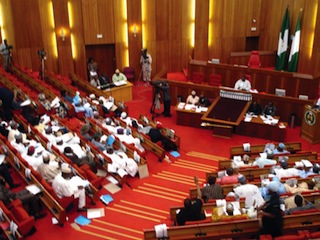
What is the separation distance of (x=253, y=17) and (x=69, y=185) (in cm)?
1208

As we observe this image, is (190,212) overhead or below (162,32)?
below

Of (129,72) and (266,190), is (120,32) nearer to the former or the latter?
(129,72)

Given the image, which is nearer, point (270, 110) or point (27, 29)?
point (270, 110)

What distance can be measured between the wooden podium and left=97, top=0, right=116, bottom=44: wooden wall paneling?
26.4 feet

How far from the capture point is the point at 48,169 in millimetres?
7723

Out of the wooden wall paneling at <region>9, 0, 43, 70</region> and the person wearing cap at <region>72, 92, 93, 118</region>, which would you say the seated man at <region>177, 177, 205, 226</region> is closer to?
the person wearing cap at <region>72, 92, 93, 118</region>

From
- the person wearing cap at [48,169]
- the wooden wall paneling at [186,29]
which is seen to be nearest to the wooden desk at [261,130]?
the person wearing cap at [48,169]

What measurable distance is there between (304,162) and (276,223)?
9.84ft

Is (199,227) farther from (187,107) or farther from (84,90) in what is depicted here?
(84,90)

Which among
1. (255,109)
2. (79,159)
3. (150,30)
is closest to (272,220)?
(79,159)

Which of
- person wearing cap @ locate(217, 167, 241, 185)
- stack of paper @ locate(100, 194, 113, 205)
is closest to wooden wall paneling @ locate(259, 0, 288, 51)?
person wearing cap @ locate(217, 167, 241, 185)

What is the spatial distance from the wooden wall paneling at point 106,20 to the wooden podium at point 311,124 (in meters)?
8.05

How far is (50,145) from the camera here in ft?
28.5

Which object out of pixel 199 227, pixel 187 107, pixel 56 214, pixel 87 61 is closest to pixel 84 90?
pixel 87 61
